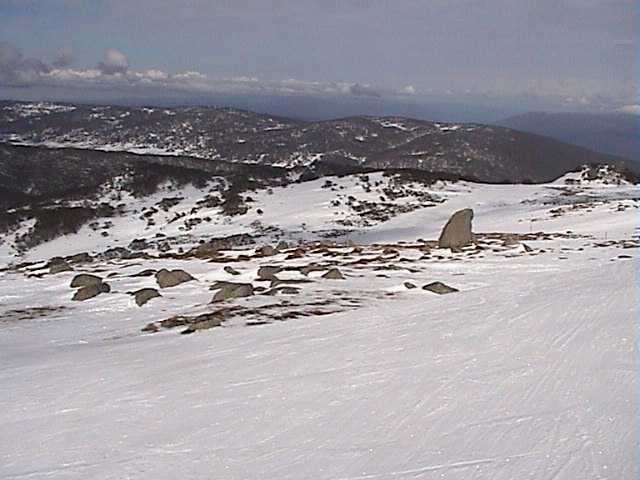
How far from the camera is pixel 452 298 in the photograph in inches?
605

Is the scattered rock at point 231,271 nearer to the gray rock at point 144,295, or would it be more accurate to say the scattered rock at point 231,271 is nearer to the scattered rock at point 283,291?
the gray rock at point 144,295

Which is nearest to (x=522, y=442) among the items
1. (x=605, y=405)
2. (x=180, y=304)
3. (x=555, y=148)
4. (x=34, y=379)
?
(x=605, y=405)

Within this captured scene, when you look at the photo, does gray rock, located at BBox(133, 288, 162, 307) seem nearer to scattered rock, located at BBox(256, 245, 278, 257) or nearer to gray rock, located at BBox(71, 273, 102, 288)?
gray rock, located at BBox(71, 273, 102, 288)

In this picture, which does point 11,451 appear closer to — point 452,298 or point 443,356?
point 443,356

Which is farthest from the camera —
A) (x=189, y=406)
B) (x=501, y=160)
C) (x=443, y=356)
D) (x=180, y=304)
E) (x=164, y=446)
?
(x=501, y=160)

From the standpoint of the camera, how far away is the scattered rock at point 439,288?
16406 millimetres

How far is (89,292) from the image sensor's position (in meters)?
18.5

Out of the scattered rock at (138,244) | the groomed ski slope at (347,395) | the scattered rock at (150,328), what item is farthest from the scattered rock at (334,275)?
the scattered rock at (138,244)

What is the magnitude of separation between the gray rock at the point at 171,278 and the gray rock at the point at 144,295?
1550mm

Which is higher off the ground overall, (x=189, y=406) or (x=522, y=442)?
(x=522, y=442)

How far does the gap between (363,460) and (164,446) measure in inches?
88.7

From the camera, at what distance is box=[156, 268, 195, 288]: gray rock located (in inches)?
771

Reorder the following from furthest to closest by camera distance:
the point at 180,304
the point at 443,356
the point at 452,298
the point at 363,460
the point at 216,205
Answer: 1. the point at 216,205
2. the point at 180,304
3. the point at 452,298
4. the point at 443,356
5. the point at 363,460

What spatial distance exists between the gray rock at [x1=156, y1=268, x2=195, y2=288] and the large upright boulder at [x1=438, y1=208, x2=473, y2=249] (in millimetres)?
11683
